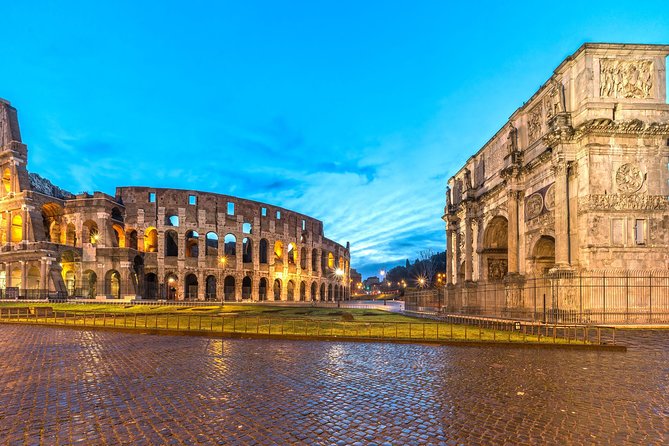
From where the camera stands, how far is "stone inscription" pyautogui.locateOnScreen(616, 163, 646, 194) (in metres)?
18.3

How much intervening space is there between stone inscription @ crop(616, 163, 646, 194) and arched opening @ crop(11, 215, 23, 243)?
56.1m

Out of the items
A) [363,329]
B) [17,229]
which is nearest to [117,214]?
[17,229]

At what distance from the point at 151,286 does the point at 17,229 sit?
16510 millimetres

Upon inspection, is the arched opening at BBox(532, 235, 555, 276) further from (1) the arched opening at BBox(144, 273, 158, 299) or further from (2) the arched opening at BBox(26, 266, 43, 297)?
(2) the arched opening at BBox(26, 266, 43, 297)

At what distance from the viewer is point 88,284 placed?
4362cm

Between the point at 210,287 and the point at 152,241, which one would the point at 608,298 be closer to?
the point at 210,287

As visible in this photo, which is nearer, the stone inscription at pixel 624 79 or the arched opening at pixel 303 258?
the stone inscription at pixel 624 79

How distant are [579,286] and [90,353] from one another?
731 inches

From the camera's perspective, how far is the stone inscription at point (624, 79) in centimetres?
1864

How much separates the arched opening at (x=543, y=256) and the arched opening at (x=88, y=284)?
142 ft

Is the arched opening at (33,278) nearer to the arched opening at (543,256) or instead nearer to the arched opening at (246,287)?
the arched opening at (246,287)

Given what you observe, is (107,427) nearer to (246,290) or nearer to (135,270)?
(135,270)

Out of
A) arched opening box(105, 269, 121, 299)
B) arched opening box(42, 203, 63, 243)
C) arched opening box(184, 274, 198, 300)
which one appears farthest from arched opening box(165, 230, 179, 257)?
arched opening box(42, 203, 63, 243)

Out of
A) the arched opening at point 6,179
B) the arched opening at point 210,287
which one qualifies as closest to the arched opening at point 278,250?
the arched opening at point 210,287
